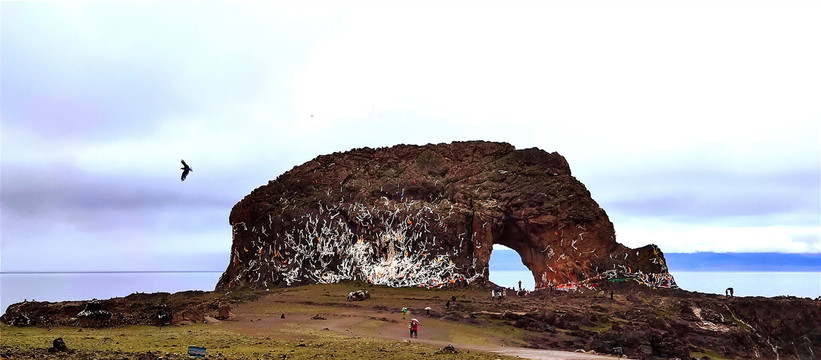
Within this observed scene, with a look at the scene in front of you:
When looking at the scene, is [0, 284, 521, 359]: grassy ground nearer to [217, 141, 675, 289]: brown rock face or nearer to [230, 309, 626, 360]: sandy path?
[230, 309, 626, 360]: sandy path

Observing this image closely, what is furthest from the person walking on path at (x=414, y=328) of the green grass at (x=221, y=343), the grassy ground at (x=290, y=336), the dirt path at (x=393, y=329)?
the green grass at (x=221, y=343)

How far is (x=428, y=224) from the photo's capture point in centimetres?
4581

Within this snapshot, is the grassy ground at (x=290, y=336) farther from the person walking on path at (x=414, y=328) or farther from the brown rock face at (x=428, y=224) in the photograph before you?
the brown rock face at (x=428, y=224)

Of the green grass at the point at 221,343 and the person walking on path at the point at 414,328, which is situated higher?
the person walking on path at the point at 414,328

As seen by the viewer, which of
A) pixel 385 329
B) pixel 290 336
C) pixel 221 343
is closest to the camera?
pixel 221 343

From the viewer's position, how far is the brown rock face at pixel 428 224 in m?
44.4

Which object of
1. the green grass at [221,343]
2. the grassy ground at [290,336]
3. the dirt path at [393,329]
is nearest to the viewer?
the green grass at [221,343]

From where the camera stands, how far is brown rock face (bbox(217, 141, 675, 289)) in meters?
44.4

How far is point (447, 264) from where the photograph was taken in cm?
4425

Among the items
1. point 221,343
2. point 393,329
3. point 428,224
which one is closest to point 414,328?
point 393,329

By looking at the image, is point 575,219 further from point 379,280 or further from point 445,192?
point 379,280

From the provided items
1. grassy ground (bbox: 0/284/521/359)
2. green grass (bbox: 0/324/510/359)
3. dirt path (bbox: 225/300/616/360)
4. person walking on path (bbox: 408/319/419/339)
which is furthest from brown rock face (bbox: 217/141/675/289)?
green grass (bbox: 0/324/510/359)

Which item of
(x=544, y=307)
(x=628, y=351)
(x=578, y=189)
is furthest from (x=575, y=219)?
(x=628, y=351)

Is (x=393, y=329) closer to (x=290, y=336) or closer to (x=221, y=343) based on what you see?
(x=290, y=336)
